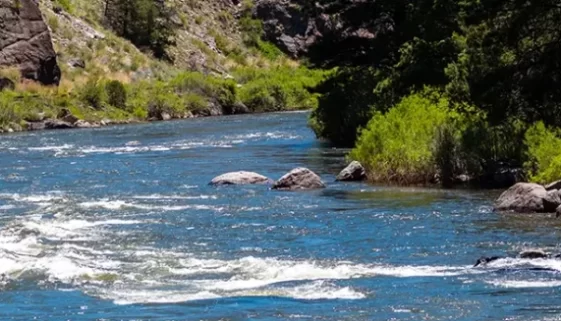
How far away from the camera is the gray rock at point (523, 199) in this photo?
26797mm

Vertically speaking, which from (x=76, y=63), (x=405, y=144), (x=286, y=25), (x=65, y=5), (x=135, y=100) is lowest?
(x=135, y=100)

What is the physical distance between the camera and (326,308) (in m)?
17.5

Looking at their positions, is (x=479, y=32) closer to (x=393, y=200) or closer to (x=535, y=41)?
(x=535, y=41)

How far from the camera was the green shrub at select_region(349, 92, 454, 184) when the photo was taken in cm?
3403

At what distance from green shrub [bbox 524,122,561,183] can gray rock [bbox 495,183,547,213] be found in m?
1.93

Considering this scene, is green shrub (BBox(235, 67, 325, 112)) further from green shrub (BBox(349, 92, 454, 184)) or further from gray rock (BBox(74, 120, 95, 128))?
green shrub (BBox(349, 92, 454, 184))

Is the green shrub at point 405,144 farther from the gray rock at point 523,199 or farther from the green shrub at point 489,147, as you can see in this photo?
the gray rock at point 523,199

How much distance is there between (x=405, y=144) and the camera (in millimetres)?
34094

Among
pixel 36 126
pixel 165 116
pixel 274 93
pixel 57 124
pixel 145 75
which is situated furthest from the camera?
pixel 145 75

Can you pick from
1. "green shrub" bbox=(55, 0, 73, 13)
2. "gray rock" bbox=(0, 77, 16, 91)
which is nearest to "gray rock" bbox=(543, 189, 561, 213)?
"gray rock" bbox=(0, 77, 16, 91)

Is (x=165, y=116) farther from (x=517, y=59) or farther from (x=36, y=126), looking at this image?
(x=517, y=59)

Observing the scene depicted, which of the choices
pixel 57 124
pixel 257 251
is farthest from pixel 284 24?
pixel 257 251

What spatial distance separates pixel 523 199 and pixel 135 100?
55.9m

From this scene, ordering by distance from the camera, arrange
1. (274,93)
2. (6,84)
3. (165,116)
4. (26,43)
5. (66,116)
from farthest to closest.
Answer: (274,93), (26,43), (165,116), (6,84), (66,116)
